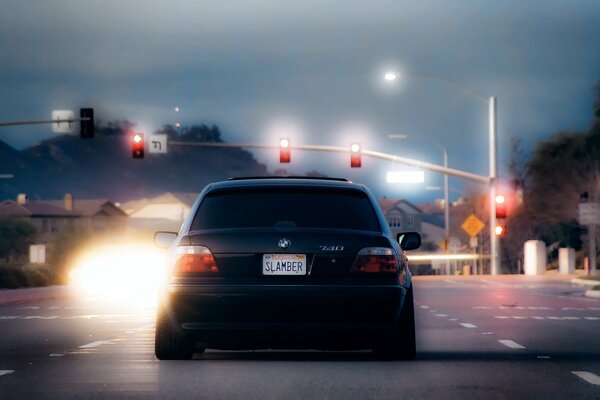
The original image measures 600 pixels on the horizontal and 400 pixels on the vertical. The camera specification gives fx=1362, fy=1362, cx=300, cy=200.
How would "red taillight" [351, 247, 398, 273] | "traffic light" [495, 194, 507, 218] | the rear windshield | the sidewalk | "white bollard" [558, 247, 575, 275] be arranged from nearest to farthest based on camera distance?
"red taillight" [351, 247, 398, 273], the rear windshield, the sidewalk, "traffic light" [495, 194, 507, 218], "white bollard" [558, 247, 575, 275]

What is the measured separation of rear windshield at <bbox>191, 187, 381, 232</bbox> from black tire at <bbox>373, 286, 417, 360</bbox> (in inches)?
30.5

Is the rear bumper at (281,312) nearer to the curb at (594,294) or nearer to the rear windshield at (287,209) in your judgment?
the rear windshield at (287,209)

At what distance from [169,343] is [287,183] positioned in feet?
6.16

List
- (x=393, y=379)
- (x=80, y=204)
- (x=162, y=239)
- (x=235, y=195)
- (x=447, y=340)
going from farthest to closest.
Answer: (x=80, y=204) < (x=447, y=340) < (x=162, y=239) < (x=235, y=195) < (x=393, y=379)

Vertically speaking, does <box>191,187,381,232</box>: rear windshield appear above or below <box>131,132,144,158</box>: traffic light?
below

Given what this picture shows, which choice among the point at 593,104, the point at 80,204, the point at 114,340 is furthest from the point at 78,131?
the point at 80,204

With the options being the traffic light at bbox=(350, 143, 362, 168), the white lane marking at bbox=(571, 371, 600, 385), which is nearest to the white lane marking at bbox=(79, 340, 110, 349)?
the white lane marking at bbox=(571, 371, 600, 385)

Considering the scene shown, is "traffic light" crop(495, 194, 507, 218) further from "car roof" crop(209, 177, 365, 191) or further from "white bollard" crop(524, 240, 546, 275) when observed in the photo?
"car roof" crop(209, 177, 365, 191)

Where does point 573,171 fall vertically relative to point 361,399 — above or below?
above

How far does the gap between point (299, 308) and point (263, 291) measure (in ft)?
1.15

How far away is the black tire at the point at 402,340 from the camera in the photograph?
1242 cm

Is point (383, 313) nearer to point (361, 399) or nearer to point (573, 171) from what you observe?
point (361, 399)

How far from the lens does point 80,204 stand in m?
168

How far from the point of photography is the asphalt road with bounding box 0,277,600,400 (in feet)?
35.1
